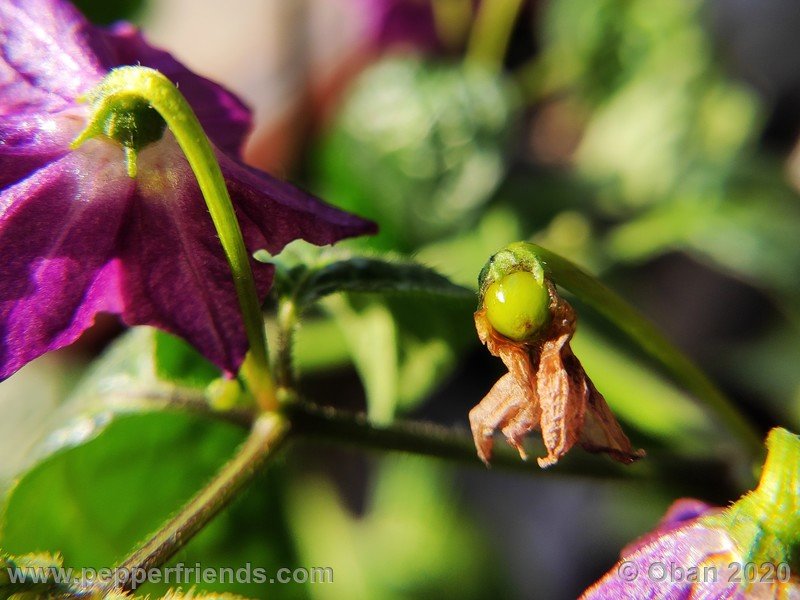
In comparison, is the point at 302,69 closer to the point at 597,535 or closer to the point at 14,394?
the point at 14,394

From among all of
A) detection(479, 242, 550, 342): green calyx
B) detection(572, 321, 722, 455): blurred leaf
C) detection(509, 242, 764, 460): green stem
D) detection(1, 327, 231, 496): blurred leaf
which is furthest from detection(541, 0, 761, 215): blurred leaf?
detection(479, 242, 550, 342): green calyx

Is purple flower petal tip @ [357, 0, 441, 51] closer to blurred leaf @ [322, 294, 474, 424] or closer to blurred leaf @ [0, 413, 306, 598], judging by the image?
blurred leaf @ [322, 294, 474, 424]

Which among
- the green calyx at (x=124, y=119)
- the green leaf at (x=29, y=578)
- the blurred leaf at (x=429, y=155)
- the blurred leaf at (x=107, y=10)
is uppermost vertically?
the blurred leaf at (x=107, y=10)

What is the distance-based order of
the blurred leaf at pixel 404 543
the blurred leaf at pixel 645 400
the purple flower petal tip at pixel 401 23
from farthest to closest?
1. the purple flower petal tip at pixel 401 23
2. the blurred leaf at pixel 404 543
3. the blurred leaf at pixel 645 400

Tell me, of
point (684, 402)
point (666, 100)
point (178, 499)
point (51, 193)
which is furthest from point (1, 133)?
point (666, 100)

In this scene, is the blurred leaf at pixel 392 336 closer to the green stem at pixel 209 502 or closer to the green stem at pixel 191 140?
→ the green stem at pixel 209 502

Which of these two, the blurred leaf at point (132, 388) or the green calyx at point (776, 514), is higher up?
the blurred leaf at point (132, 388)

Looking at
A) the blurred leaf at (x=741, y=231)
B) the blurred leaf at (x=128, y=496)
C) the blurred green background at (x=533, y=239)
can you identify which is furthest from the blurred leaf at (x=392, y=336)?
the blurred leaf at (x=741, y=231)
